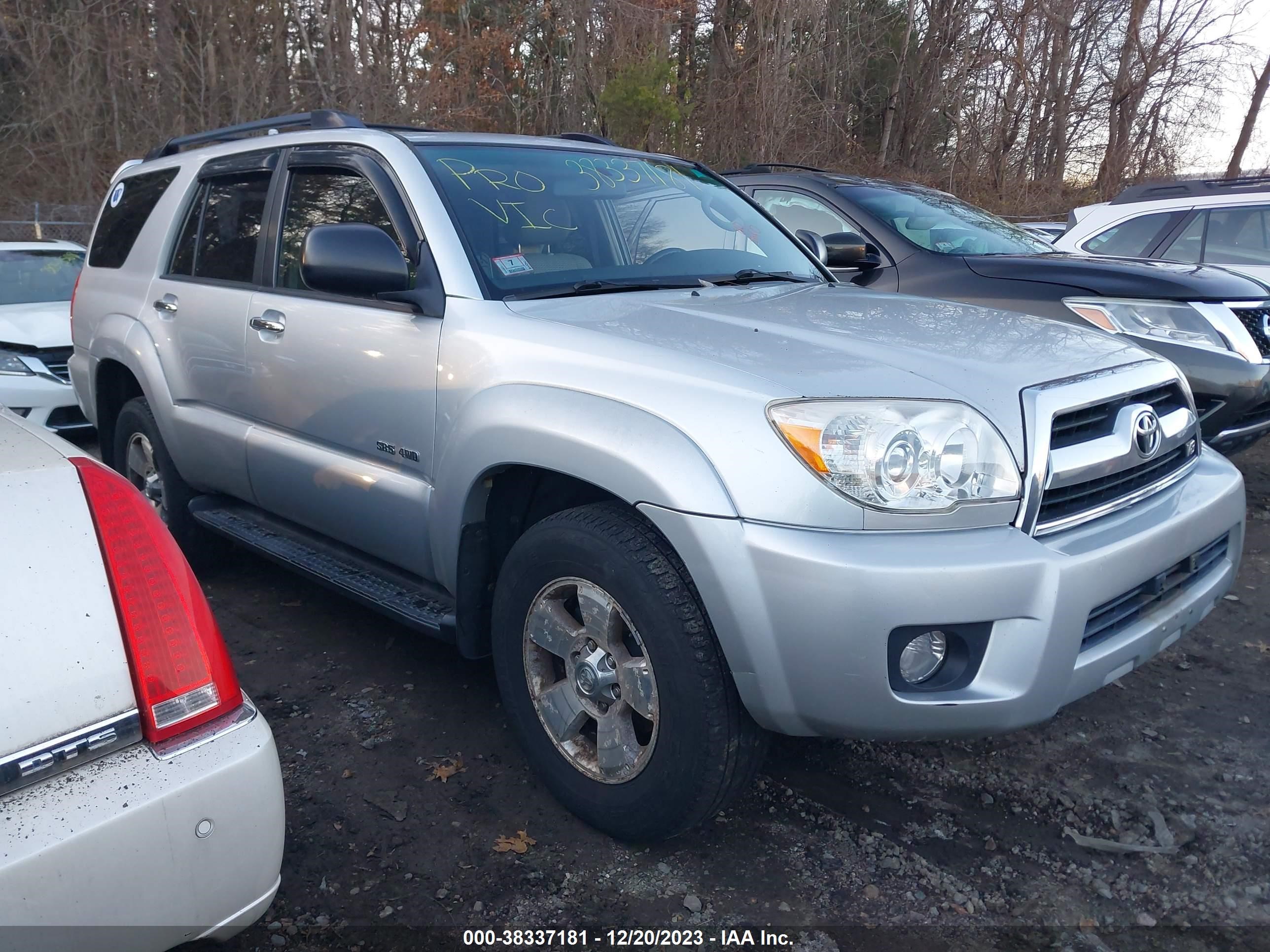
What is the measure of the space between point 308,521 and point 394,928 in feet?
5.37

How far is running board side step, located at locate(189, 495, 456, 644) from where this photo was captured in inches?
118

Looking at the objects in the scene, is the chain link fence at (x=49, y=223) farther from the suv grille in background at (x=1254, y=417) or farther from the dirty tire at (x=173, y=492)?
the suv grille in background at (x=1254, y=417)

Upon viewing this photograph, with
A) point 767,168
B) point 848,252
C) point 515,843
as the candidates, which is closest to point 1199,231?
point 767,168

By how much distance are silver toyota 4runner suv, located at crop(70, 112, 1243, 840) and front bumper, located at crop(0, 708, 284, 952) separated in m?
0.92

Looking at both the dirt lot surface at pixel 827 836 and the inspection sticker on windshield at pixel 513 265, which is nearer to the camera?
the dirt lot surface at pixel 827 836

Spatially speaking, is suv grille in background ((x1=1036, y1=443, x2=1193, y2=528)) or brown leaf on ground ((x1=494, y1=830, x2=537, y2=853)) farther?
brown leaf on ground ((x1=494, y1=830, x2=537, y2=853))

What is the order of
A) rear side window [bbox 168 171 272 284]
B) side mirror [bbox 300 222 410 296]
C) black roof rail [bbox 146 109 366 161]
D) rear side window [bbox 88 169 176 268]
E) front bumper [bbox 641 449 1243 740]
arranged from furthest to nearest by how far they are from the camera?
rear side window [bbox 88 169 176 268] → rear side window [bbox 168 171 272 284] → black roof rail [bbox 146 109 366 161] → side mirror [bbox 300 222 410 296] → front bumper [bbox 641 449 1243 740]

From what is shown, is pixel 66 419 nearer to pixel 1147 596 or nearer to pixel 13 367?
pixel 13 367

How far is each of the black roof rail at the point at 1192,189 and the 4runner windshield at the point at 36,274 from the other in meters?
8.28

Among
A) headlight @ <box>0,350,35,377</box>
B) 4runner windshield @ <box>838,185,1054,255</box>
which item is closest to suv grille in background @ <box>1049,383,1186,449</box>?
4runner windshield @ <box>838,185,1054,255</box>

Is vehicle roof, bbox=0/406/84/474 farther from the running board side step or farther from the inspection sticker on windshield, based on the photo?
the inspection sticker on windshield

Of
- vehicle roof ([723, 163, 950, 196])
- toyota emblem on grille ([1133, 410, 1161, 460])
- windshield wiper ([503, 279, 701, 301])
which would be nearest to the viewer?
toyota emblem on grille ([1133, 410, 1161, 460])

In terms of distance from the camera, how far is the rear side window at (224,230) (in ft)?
12.4

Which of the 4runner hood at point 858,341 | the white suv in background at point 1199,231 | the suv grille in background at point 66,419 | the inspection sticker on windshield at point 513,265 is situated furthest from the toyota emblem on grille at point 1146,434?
the suv grille in background at point 66,419
